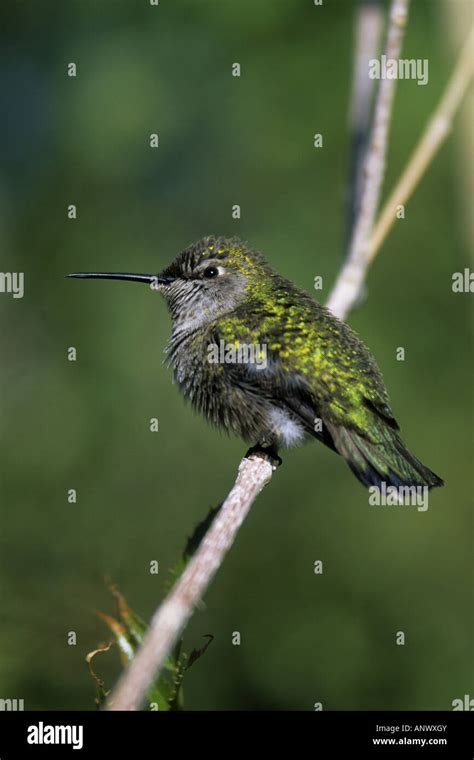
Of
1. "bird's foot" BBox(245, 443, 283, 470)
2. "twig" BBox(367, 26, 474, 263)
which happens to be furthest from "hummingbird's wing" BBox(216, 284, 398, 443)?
"twig" BBox(367, 26, 474, 263)

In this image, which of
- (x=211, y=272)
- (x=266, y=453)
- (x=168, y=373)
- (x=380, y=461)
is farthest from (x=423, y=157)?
(x=168, y=373)

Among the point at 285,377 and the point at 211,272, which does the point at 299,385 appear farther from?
the point at 211,272

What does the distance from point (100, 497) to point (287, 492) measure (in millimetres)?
1684

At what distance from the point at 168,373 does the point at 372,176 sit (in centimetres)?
436

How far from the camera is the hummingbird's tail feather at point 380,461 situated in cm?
418

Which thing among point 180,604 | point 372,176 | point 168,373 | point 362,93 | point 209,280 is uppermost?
point 362,93

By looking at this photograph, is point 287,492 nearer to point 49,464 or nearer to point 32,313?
point 49,464

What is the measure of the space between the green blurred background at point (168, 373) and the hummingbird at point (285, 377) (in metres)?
2.33

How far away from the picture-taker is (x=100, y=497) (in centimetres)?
792

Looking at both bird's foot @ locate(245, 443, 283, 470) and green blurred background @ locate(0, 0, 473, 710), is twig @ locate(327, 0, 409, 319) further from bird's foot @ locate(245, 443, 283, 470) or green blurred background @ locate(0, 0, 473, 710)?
green blurred background @ locate(0, 0, 473, 710)

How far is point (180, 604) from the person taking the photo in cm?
238

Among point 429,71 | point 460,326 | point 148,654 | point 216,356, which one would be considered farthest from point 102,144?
point 148,654

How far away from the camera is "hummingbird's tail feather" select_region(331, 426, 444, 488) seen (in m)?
4.18

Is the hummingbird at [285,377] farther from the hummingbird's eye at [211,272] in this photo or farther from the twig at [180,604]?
the twig at [180,604]
